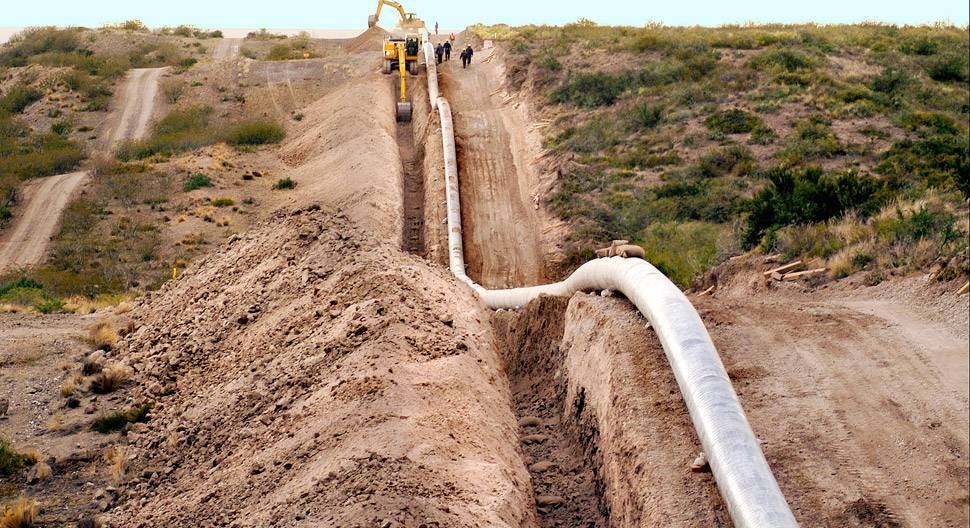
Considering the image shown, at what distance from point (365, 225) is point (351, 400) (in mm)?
16459

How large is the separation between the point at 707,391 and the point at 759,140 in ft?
78.7

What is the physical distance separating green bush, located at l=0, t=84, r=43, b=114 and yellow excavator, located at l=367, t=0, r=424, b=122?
18.5 meters

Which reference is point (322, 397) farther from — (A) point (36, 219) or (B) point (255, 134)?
(B) point (255, 134)

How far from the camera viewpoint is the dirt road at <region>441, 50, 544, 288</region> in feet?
100

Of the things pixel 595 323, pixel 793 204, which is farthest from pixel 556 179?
Result: pixel 595 323

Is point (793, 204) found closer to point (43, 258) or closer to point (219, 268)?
point (219, 268)

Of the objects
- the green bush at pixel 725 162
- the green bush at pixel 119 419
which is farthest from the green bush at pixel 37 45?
the green bush at pixel 119 419

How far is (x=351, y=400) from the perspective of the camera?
1535 cm

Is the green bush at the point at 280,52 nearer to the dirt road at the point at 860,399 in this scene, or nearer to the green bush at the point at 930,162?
the green bush at the point at 930,162

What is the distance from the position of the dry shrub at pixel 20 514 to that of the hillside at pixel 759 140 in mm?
13413

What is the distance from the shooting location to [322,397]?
16.0m

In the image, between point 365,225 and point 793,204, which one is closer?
point 793,204

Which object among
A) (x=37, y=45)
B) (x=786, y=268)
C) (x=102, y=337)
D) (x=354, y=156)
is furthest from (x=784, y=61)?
(x=37, y=45)

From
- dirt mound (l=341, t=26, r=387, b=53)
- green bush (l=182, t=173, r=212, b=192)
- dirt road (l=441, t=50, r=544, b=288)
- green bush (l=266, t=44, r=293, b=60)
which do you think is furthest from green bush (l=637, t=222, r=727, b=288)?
green bush (l=266, t=44, r=293, b=60)
